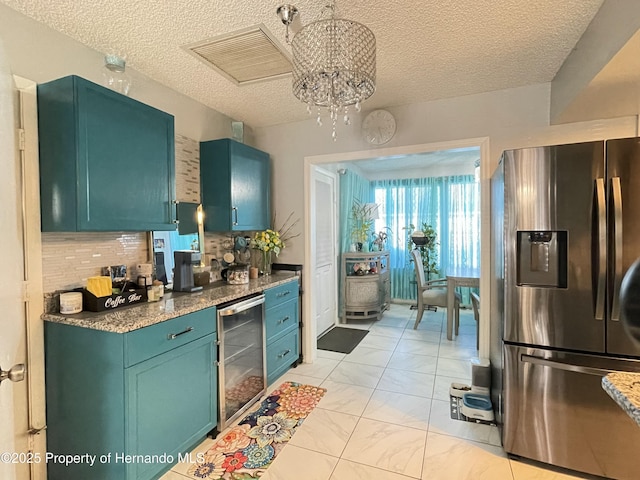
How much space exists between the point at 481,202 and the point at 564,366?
4.27 feet

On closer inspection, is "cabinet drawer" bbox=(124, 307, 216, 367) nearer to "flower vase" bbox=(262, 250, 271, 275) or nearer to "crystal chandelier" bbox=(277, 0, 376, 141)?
"flower vase" bbox=(262, 250, 271, 275)

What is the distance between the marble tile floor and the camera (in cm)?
173

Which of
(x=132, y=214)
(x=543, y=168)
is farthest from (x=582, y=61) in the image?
(x=132, y=214)

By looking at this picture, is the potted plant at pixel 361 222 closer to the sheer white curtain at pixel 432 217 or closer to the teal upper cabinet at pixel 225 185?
the sheer white curtain at pixel 432 217

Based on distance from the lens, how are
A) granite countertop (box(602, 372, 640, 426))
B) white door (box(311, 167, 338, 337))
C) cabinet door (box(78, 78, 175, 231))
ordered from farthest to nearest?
white door (box(311, 167, 338, 337)), cabinet door (box(78, 78, 175, 231)), granite countertop (box(602, 372, 640, 426))

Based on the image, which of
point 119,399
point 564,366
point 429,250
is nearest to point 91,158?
point 119,399

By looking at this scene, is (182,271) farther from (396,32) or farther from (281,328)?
(396,32)

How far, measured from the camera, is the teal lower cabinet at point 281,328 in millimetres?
2615

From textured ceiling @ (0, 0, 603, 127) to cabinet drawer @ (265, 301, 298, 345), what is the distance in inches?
71.4

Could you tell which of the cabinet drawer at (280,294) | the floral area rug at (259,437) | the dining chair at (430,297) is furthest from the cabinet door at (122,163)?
the dining chair at (430,297)

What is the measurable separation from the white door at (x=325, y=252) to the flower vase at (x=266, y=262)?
2.67 feet

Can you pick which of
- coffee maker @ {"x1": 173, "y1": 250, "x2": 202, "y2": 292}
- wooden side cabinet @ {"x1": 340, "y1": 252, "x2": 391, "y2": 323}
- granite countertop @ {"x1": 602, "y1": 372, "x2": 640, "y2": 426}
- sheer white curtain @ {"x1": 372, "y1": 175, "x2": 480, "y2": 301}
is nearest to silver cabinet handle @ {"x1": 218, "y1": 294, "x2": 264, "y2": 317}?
coffee maker @ {"x1": 173, "y1": 250, "x2": 202, "y2": 292}

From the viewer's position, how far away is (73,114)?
157 cm

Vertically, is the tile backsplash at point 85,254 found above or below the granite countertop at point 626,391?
above
